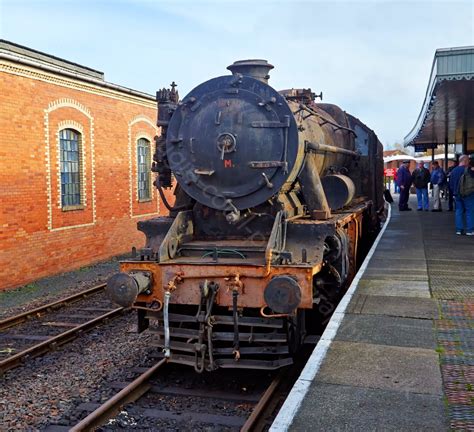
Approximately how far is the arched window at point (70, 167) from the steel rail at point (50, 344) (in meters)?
5.05

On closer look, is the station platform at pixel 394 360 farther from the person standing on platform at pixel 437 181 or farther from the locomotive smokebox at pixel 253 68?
the person standing on platform at pixel 437 181

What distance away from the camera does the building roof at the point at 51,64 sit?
10.3 metres

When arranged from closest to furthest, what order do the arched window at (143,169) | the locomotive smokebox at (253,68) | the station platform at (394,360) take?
the station platform at (394,360) → the locomotive smokebox at (253,68) → the arched window at (143,169)

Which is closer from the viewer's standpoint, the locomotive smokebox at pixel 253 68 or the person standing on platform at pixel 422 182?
the locomotive smokebox at pixel 253 68

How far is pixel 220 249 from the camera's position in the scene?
5.68 m

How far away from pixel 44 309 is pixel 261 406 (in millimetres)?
4966

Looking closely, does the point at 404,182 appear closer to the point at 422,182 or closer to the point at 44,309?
the point at 422,182

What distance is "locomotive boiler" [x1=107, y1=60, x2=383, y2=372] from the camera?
5.14m

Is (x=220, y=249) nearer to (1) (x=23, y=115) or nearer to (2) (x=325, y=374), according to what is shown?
(2) (x=325, y=374)

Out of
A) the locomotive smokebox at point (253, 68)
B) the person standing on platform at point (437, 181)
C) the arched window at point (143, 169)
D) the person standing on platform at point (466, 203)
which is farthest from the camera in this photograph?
the person standing on platform at point (437, 181)

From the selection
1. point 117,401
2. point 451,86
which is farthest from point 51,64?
point 117,401

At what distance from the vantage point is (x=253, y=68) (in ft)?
19.8

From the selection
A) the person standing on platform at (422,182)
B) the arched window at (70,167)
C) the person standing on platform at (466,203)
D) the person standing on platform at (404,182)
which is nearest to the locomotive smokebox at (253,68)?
the person standing on platform at (466,203)

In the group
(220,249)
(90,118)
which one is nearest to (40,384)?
(220,249)
